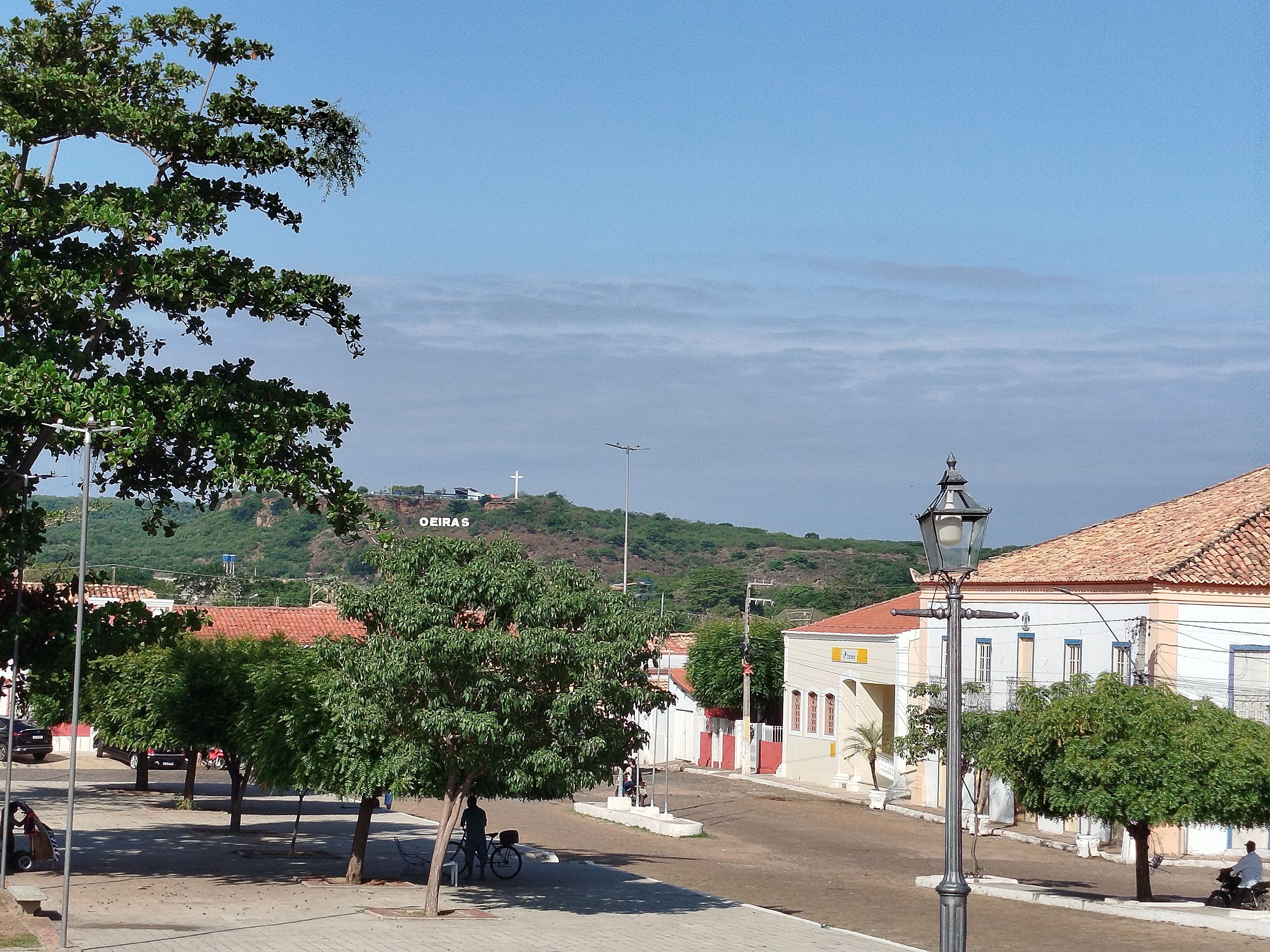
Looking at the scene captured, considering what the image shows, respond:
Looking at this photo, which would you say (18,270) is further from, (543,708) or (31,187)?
(543,708)

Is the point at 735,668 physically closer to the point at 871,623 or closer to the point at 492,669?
the point at 871,623

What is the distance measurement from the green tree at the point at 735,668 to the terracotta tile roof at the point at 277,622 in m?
14.2

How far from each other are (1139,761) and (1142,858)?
1864mm

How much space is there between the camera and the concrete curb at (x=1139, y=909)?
20.5 meters

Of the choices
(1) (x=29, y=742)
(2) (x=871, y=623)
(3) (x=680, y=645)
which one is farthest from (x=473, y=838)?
(3) (x=680, y=645)

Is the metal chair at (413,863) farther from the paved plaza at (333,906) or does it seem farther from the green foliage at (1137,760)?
the green foliage at (1137,760)

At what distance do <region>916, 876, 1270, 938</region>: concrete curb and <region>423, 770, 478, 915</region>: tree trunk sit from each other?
23.0ft

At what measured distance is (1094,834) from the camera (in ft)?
106

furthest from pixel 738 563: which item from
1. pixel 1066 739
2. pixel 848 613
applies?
pixel 1066 739

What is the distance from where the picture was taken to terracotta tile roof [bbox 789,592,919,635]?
44.1m

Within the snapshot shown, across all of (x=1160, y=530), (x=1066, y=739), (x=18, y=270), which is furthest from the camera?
(x=1160, y=530)

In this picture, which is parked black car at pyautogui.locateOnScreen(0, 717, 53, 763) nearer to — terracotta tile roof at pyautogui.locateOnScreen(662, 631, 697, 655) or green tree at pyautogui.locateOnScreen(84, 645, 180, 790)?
green tree at pyautogui.locateOnScreen(84, 645, 180, 790)

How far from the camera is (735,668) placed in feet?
192

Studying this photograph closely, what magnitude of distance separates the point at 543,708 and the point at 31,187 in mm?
9781
